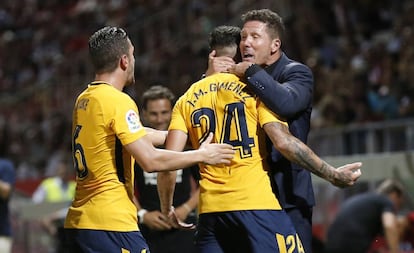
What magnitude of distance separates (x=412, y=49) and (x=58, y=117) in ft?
30.5

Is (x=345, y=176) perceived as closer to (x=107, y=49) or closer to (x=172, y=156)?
(x=172, y=156)

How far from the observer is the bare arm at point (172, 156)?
593cm

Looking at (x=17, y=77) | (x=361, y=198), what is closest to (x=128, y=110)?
(x=361, y=198)

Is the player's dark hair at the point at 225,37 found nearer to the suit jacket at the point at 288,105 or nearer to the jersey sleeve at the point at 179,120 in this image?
the suit jacket at the point at 288,105

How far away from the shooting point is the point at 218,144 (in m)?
5.99

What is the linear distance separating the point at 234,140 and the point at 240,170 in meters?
0.19

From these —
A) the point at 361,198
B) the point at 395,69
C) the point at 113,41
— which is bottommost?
the point at 361,198

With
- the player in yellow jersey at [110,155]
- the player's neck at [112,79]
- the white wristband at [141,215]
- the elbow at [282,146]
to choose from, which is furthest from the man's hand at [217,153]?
the white wristband at [141,215]

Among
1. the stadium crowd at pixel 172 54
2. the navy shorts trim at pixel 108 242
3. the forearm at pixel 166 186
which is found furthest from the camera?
the stadium crowd at pixel 172 54

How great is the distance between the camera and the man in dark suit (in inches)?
248

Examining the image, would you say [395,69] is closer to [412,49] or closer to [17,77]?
[412,49]

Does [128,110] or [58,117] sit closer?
[128,110]

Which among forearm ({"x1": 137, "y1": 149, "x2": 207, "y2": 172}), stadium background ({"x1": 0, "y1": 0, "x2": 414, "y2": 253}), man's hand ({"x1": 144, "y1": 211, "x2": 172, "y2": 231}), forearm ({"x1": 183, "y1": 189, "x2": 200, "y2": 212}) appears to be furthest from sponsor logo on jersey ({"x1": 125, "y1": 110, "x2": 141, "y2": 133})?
stadium background ({"x1": 0, "y1": 0, "x2": 414, "y2": 253})

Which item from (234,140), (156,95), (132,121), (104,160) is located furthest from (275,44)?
(156,95)
